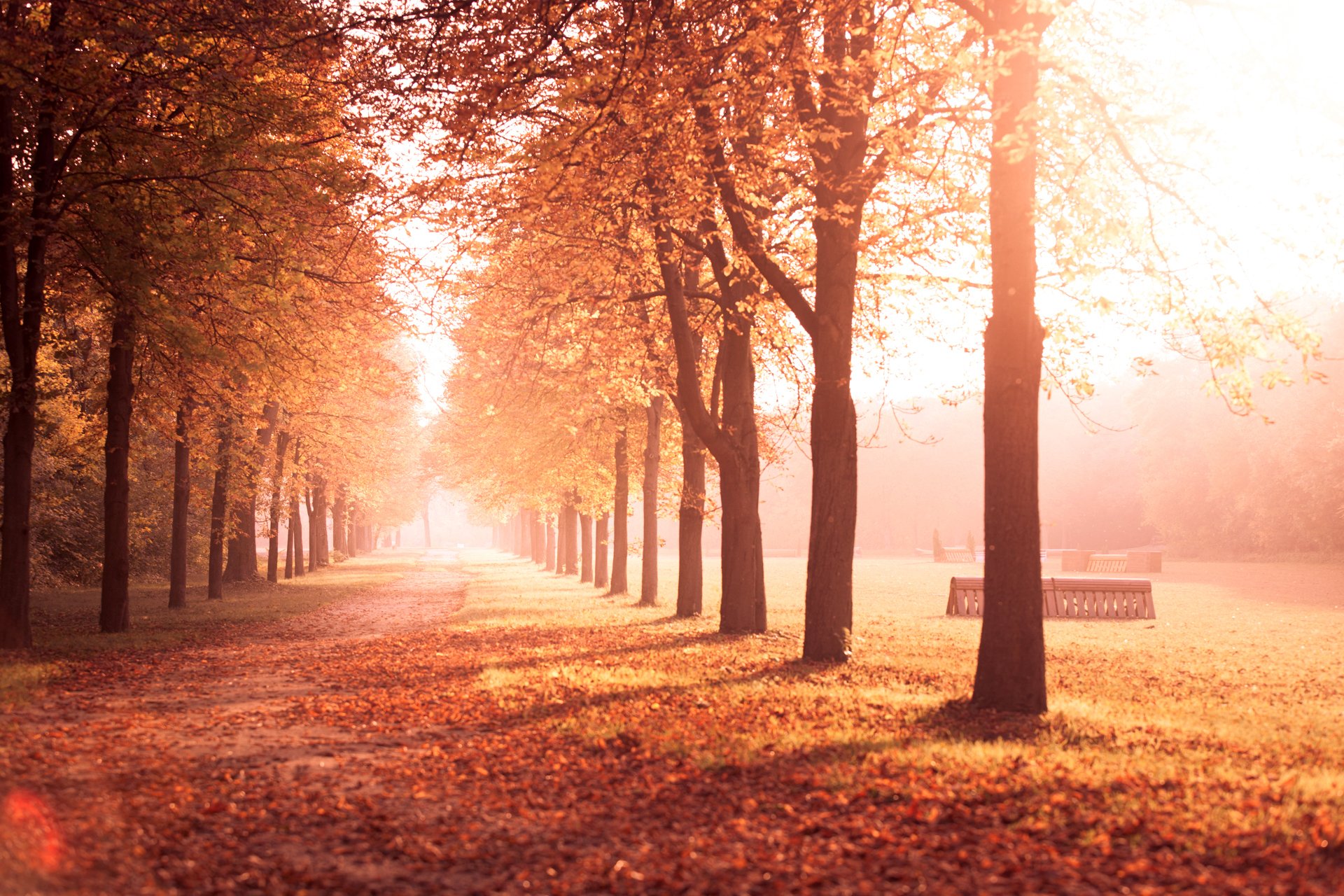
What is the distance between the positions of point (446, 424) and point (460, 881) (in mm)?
36600

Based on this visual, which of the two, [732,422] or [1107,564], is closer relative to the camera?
[732,422]

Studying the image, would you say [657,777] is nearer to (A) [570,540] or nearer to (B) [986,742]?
(B) [986,742]

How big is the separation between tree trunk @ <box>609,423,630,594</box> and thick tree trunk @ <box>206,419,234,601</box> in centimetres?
947

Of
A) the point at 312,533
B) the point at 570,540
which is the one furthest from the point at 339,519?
the point at 570,540

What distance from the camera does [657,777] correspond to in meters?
6.71

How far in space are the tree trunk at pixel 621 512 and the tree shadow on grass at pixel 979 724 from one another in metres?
17.0

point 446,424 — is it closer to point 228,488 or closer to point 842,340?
point 228,488

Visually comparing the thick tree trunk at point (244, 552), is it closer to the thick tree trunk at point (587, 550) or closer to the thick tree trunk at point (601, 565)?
the thick tree trunk at point (601, 565)

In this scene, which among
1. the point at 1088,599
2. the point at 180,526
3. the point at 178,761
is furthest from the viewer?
the point at 1088,599

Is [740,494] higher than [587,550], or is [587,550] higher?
[740,494]

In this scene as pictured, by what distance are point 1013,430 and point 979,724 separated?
2.53 meters

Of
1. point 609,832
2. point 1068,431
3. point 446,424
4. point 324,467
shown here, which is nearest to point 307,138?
point 609,832

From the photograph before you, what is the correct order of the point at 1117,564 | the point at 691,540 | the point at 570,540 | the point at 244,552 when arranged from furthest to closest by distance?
the point at 1117,564, the point at 570,540, the point at 244,552, the point at 691,540

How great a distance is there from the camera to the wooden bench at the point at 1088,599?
2291cm
